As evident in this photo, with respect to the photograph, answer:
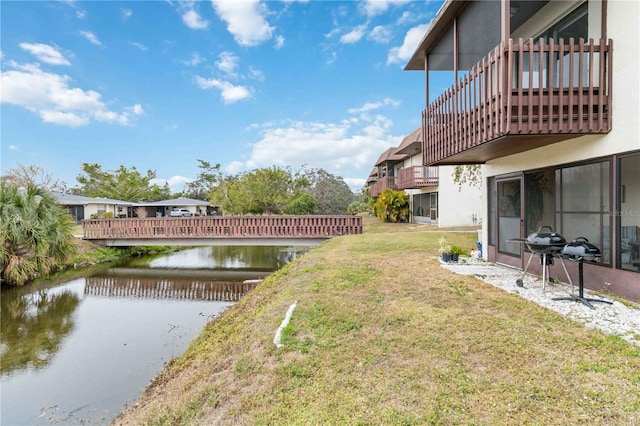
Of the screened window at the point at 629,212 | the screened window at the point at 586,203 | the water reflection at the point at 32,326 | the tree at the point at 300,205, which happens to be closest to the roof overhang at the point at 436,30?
the screened window at the point at 586,203

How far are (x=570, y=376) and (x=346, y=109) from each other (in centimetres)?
2658

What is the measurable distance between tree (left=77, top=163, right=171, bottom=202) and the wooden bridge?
1096 inches

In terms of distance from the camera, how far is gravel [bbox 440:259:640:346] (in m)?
3.42

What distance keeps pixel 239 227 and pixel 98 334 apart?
8.05 meters

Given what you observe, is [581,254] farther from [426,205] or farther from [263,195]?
[263,195]

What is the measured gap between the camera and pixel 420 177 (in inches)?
748

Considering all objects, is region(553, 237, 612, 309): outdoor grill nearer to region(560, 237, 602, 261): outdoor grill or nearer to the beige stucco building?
region(560, 237, 602, 261): outdoor grill

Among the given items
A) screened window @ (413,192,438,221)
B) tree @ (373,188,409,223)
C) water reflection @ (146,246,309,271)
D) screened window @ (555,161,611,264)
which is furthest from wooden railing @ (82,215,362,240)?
screened window @ (555,161,611,264)

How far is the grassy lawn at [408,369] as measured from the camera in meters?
2.28

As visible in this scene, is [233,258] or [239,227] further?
[233,258]

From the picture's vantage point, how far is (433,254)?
343 inches

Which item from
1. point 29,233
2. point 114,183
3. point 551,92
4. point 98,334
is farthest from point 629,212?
point 114,183

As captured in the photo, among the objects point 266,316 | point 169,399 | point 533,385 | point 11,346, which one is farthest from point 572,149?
point 11,346

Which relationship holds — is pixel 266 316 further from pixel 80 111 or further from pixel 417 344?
pixel 80 111
